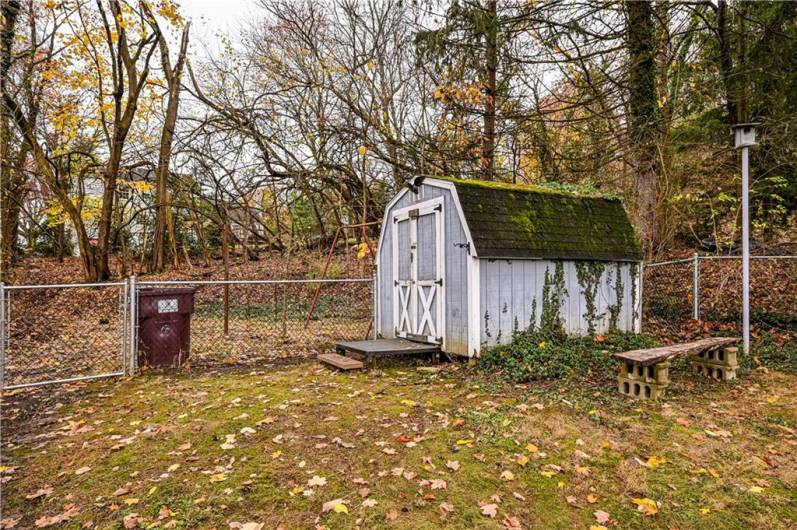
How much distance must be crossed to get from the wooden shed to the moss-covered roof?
0.02m

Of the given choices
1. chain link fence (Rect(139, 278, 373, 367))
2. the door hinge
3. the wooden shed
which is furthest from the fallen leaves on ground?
chain link fence (Rect(139, 278, 373, 367))

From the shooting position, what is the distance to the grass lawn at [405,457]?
302 centimetres

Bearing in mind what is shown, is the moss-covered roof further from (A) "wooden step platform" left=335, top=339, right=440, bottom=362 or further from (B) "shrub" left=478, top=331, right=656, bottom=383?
(A) "wooden step platform" left=335, top=339, right=440, bottom=362

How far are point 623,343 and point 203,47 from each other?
14938mm

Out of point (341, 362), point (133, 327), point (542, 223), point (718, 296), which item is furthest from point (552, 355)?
point (133, 327)

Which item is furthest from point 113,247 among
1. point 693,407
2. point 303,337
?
point 693,407

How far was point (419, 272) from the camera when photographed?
783 cm

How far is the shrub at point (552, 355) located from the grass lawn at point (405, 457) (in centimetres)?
48

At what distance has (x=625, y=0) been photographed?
9.20 m

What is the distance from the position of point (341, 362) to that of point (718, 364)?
495 cm

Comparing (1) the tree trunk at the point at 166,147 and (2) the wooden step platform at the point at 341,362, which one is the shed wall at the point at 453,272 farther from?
(1) the tree trunk at the point at 166,147

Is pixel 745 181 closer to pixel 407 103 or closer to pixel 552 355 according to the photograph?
pixel 552 355

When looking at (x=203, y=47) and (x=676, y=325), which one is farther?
(x=203, y=47)

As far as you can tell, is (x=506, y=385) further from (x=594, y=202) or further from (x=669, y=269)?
(x=669, y=269)
